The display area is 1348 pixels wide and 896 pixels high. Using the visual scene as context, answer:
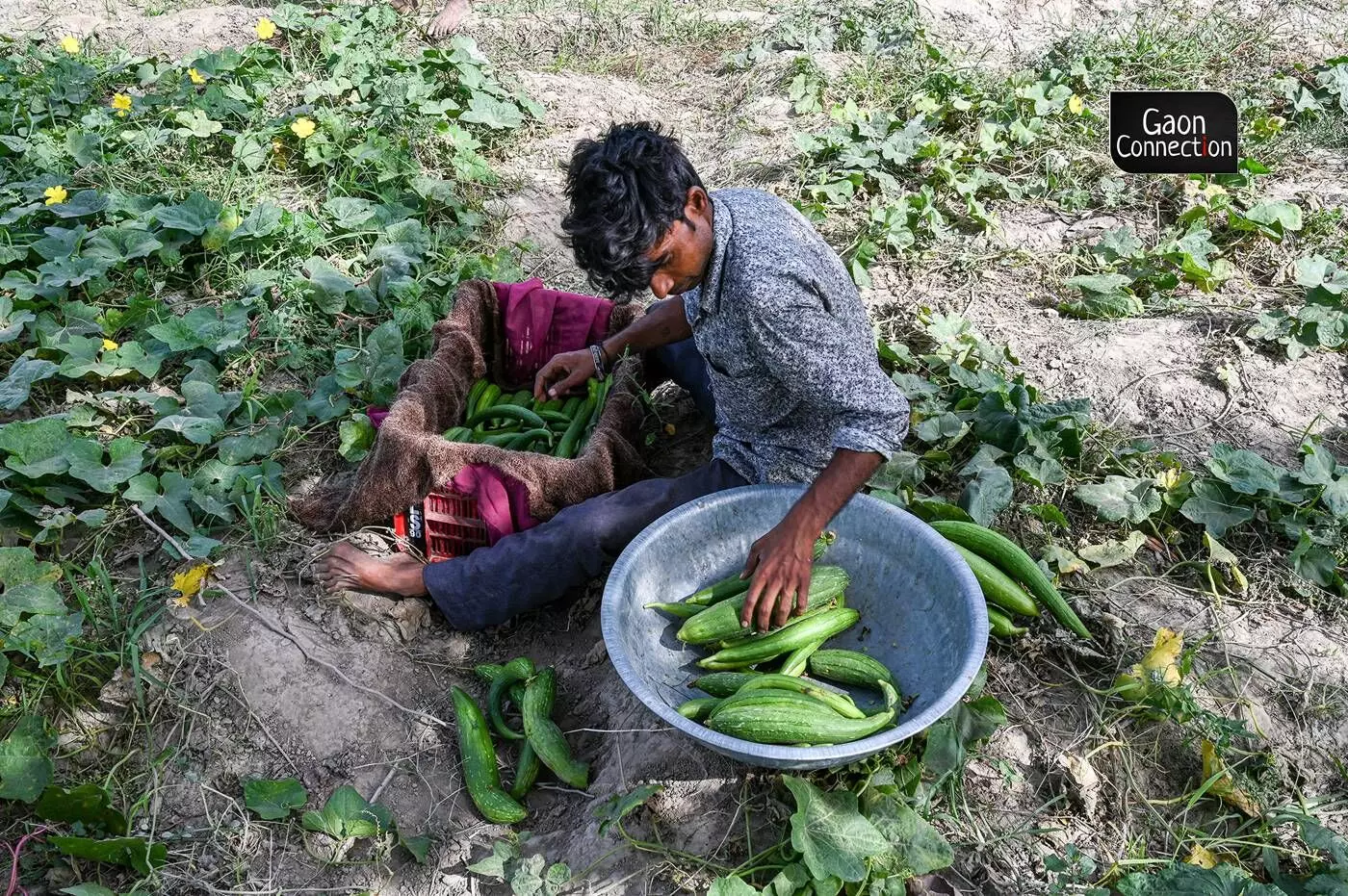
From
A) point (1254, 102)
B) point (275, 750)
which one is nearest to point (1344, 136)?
point (1254, 102)

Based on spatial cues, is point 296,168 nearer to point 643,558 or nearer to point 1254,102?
point 643,558

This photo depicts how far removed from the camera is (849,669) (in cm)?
258

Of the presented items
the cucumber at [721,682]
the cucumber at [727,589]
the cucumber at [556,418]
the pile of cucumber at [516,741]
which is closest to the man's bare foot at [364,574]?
the pile of cucumber at [516,741]

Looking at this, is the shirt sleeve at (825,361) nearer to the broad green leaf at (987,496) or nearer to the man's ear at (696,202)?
the man's ear at (696,202)

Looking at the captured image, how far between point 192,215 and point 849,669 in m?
3.80

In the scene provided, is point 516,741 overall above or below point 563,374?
below

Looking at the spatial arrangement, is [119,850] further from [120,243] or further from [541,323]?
[120,243]

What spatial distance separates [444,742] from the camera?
9.71 ft

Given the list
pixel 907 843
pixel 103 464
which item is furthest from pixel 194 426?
pixel 907 843

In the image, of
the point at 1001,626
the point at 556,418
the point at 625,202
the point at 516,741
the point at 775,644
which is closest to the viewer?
the point at 625,202

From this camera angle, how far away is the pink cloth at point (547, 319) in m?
4.03

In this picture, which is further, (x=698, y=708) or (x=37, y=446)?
(x=37, y=446)

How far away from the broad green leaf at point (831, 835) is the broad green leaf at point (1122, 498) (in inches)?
54.9

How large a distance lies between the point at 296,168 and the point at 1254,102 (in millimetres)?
5279
